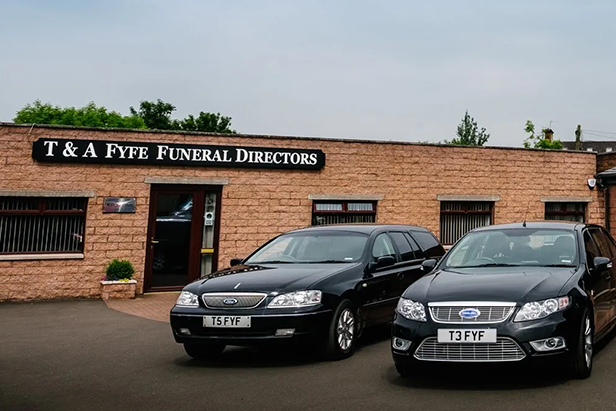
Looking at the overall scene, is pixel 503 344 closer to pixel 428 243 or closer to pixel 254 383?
pixel 254 383

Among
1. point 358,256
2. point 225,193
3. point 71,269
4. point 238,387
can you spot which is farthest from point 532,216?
point 238,387

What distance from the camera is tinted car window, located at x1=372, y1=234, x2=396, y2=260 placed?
7.95m

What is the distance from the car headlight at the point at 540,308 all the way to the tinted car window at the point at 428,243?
401cm

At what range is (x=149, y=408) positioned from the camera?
5043 millimetres

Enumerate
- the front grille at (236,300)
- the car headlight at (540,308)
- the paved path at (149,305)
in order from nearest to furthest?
the car headlight at (540,308)
the front grille at (236,300)
the paved path at (149,305)

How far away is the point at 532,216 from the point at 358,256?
10795mm

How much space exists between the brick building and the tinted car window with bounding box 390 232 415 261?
615 centimetres

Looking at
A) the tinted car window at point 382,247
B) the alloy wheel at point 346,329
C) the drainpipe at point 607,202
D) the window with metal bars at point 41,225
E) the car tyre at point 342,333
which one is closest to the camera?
the car tyre at point 342,333

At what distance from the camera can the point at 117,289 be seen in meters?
13.1

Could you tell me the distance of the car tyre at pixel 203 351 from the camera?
6.97 m

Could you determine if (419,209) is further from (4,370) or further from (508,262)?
(4,370)

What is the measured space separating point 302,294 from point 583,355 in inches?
109

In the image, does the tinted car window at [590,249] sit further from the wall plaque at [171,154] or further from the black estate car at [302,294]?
the wall plaque at [171,154]

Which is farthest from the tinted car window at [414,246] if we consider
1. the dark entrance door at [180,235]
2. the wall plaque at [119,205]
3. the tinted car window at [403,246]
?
the wall plaque at [119,205]
